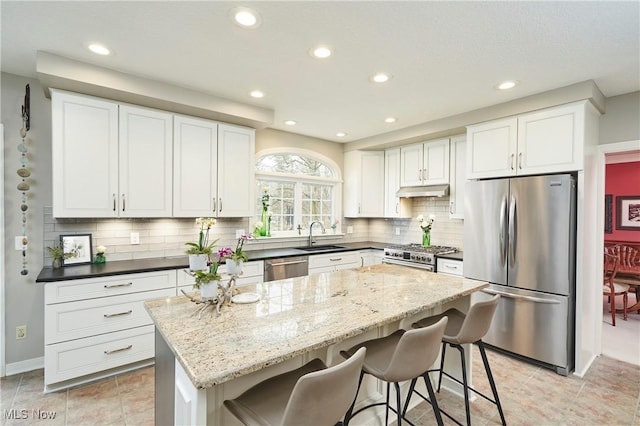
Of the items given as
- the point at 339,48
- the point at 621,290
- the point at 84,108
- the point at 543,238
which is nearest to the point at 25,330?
the point at 84,108

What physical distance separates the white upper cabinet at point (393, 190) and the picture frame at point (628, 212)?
4753mm

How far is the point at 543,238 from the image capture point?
2914 millimetres

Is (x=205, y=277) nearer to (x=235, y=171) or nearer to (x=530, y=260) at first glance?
(x=235, y=171)

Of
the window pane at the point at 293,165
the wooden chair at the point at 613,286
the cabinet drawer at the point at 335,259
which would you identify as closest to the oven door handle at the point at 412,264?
the cabinet drawer at the point at 335,259

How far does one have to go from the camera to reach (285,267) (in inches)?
147

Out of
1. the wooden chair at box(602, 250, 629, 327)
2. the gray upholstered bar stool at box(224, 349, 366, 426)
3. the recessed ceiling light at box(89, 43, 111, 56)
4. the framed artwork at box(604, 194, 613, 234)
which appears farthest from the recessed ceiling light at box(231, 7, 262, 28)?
the framed artwork at box(604, 194, 613, 234)

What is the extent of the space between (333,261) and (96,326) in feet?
8.62

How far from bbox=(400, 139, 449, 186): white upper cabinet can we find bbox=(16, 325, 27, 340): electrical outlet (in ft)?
14.7

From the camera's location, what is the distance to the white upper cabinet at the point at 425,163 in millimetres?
4148

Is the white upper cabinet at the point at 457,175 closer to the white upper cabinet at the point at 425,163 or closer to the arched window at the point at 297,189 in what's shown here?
the white upper cabinet at the point at 425,163

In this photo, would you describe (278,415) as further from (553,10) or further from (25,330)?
(25,330)

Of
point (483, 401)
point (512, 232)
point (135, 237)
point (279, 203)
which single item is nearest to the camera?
point (483, 401)

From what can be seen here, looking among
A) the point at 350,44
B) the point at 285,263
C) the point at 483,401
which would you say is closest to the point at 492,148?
the point at 350,44

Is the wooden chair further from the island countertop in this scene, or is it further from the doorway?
the island countertop
